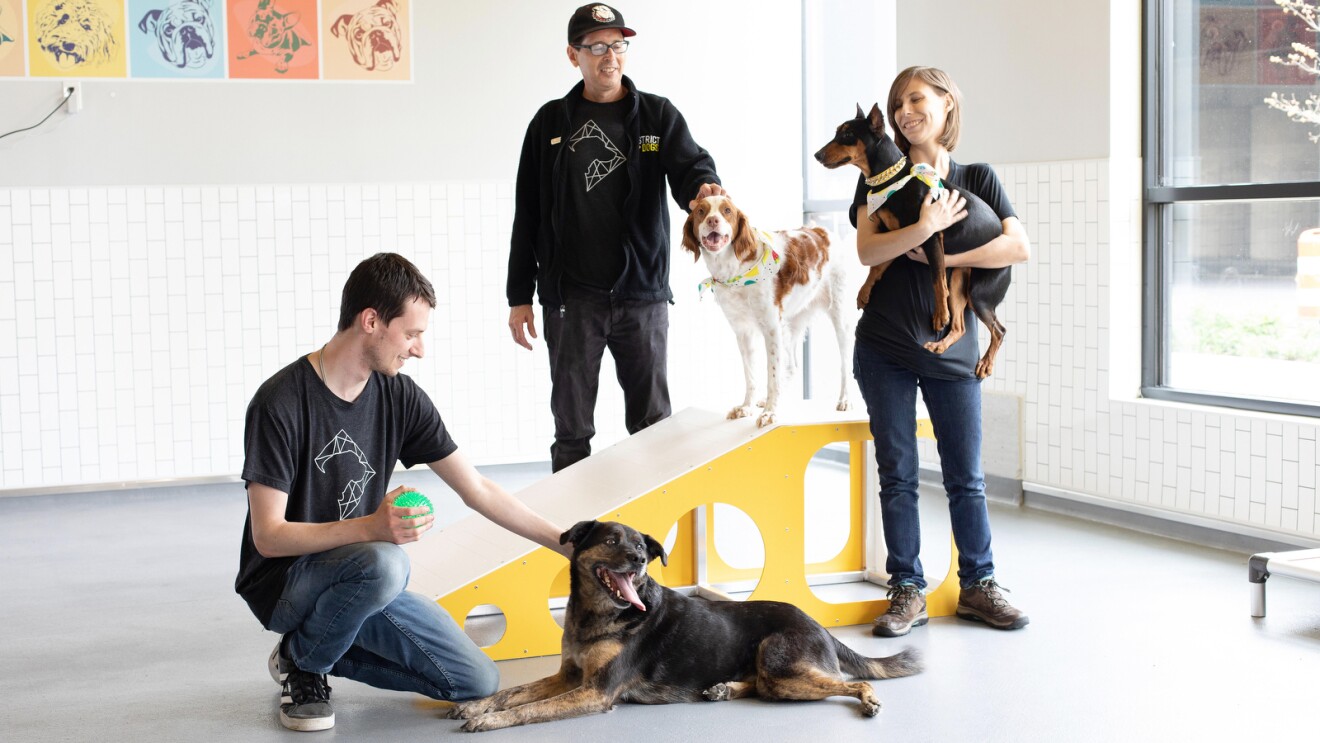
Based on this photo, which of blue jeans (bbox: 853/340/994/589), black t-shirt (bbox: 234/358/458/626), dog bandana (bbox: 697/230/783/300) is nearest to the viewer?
black t-shirt (bbox: 234/358/458/626)

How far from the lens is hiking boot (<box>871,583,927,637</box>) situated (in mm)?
3844

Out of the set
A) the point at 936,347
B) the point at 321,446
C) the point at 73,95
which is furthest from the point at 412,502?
the point at 73,95

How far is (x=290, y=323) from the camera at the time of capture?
264 inches

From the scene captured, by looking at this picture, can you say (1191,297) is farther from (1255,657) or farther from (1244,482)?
(1255,657)

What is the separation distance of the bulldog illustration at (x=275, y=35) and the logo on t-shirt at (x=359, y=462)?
412cm

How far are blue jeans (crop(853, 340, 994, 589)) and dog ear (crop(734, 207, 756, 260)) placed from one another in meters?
0.49

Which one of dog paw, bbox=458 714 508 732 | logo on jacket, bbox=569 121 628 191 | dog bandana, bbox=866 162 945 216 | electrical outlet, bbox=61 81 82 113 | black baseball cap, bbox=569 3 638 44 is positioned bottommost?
dog paw, bbox=458 714 508 732

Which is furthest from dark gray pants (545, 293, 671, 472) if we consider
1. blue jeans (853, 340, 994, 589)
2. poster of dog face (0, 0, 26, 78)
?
poster of dog face (0, 0, 26, 78)

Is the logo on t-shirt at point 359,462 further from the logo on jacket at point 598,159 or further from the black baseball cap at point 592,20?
the black baseball cap at point 592,20

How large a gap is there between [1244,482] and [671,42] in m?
3.94

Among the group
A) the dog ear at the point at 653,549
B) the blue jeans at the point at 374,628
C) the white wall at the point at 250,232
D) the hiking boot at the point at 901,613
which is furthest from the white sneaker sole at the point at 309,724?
the white wall at the point at 250,232

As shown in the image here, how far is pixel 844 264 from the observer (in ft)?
15.6

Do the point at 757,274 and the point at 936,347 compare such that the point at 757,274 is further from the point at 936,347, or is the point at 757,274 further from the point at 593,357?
the point at 936,347

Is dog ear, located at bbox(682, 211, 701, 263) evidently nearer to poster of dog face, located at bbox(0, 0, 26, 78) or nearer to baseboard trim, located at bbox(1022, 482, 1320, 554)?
baseboard trim, located at bbox(1022, 482, 1320, 554)
